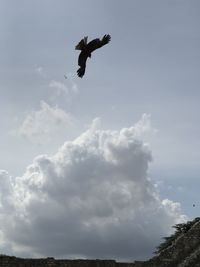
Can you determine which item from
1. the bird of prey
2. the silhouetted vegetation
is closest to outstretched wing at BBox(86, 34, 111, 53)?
the bird of prey

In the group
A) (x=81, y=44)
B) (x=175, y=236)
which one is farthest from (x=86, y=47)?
(x=175, y=236)

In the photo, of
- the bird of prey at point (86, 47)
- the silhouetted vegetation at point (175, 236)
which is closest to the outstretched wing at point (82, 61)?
the bird of prey at point (86, 47)

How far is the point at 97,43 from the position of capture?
1222cm

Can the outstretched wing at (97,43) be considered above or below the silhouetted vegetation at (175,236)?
below

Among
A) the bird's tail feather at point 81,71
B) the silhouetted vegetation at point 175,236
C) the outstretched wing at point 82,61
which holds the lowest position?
the bird's tail feather at point 81,71

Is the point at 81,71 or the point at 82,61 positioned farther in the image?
the point at 82,61

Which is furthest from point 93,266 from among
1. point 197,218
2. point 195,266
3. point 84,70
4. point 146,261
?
point 84,70

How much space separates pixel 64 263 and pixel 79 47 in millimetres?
19076

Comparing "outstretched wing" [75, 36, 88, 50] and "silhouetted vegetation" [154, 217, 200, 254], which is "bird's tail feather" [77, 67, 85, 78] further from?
"silhouetted vegetation" [154, 217, 200, 254]

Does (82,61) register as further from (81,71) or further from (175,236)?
(175,236)

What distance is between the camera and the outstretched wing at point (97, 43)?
1212 centimetres

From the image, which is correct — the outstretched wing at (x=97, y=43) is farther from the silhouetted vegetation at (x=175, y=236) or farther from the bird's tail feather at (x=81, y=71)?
the silhouetted vegetation at (x=175, y=236)

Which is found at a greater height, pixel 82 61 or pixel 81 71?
pixel 82 61

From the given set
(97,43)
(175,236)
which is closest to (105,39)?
(97,43)
